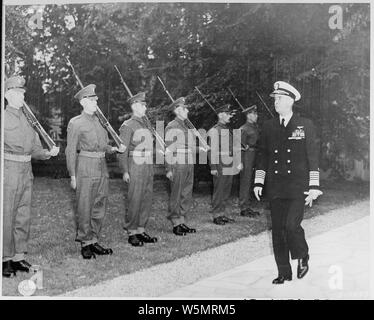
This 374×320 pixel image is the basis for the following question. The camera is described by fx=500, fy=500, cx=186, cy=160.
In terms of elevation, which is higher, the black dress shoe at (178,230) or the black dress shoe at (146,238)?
the black dress shoe at (178,230)

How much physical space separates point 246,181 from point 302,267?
0.95 m

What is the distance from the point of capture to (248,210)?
4.76 m

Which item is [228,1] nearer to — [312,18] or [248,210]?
[312,18]

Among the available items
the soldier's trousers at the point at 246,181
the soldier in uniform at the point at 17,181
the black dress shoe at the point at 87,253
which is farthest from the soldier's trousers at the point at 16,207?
the soldier's trousers at the point at 246,181

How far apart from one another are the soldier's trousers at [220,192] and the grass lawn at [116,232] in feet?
0.25

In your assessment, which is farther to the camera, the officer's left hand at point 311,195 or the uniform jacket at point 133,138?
the uniform jacket at point 133,138

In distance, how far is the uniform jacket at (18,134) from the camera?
433 centimetres

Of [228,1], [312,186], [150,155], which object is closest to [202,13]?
[228,1]

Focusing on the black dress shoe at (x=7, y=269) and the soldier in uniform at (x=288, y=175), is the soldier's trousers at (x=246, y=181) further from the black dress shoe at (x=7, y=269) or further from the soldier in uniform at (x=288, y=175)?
the black dress shoe at (x=7, y=269)

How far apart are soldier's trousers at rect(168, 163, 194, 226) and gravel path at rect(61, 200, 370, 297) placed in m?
0.42

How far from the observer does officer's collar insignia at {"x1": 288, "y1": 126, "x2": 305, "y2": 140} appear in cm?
427

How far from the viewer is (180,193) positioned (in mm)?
4840

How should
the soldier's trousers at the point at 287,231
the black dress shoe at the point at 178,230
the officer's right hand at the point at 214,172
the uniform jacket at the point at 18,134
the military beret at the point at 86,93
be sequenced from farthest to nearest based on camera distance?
the officer's right hand at the point at 214,172 < the black dress shoe at the point at 178,230 < the military beret at the point at 86,93 < the uniform jacket at the point at 18,134 < the soldier's trousers at the point at 287,231

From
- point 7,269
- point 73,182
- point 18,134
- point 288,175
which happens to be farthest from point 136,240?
point 288,175
